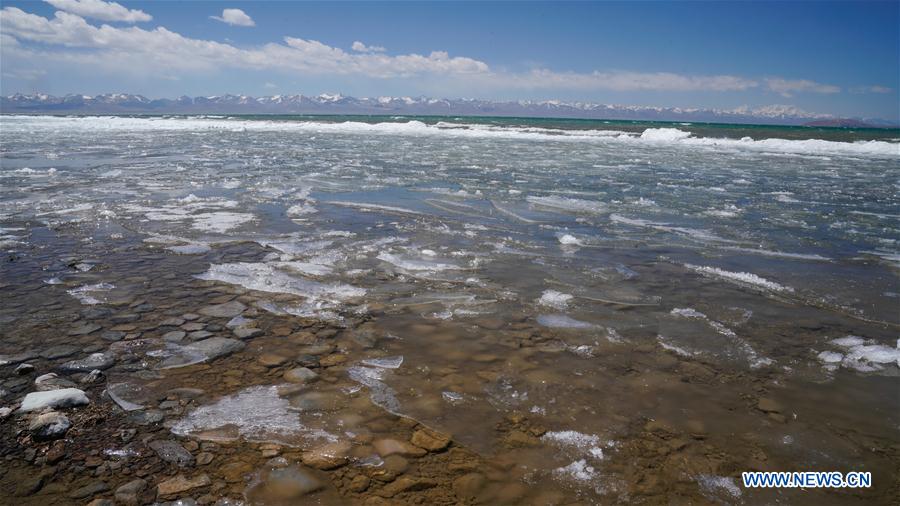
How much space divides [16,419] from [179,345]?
920 mm

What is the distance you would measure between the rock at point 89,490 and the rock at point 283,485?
578 millimetres

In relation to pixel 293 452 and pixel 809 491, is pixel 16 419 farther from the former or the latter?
pixel 809 491

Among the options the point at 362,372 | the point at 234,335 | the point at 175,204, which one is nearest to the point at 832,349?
the point at 362,372

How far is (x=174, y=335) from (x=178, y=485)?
159 cm

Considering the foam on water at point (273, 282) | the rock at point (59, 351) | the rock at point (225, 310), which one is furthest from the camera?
the foam on water at point (273, 282)

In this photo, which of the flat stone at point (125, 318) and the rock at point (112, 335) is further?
the flat stone at point (125, 318)

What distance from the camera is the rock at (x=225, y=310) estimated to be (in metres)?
3.62

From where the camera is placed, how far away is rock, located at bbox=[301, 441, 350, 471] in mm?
2113

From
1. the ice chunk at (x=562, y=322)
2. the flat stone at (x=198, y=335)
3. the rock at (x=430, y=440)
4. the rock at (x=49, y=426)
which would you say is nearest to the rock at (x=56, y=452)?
the rock at (x=49, y=426)

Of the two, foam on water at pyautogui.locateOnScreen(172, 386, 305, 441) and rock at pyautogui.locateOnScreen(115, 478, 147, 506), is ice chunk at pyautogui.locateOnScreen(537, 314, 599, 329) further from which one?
rock at pyautogui.locateOnScreen(115, 478, 147, 506)

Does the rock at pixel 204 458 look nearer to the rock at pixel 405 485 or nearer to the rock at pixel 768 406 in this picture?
the rock at pixel 405 485

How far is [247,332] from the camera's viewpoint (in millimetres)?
3342

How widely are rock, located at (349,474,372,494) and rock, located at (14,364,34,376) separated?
6.99ft

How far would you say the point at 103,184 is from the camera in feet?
31.1
